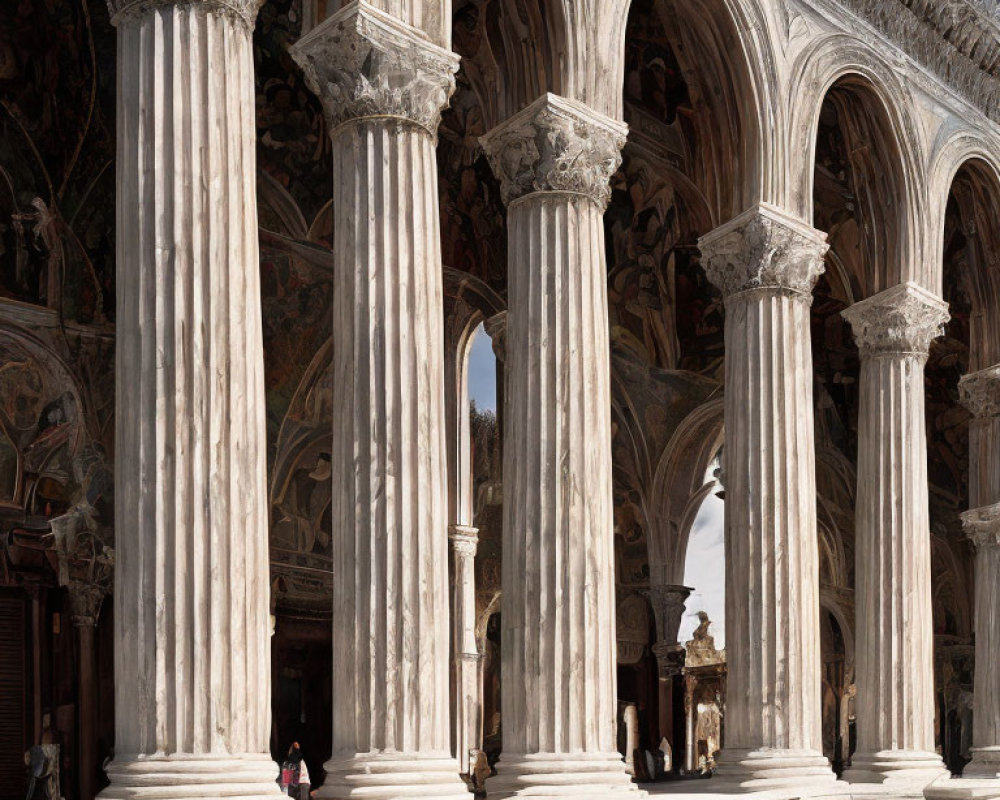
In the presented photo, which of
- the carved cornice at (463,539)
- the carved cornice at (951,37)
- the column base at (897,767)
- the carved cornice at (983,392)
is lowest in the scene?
the column base at (897,767)

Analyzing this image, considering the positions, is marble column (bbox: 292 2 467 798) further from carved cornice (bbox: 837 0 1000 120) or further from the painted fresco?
carved cornice (bbox: 837 0 1000 120)

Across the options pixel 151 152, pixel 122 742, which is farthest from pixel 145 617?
pixel 151 152

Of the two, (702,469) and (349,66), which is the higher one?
(349,66)

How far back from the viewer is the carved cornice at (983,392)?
1692 centimetres

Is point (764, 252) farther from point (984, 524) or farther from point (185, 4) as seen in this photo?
point (185, 4)

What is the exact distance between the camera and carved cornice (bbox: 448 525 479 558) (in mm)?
19141

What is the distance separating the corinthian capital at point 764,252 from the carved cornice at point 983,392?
185 inches

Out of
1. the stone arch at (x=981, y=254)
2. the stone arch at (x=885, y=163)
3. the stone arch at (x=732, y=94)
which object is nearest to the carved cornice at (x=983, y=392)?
the stone arch at (x=981, y=254)

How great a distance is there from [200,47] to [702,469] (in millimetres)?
15533

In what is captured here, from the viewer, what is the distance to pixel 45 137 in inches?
594

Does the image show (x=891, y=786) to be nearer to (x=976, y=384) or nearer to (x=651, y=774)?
(x=976, y=384)

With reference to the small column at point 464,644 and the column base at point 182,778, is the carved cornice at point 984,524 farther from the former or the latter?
the column base at point 182,778

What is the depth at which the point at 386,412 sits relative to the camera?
9.01m

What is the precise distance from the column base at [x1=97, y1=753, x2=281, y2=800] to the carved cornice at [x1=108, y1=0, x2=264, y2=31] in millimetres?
3895
